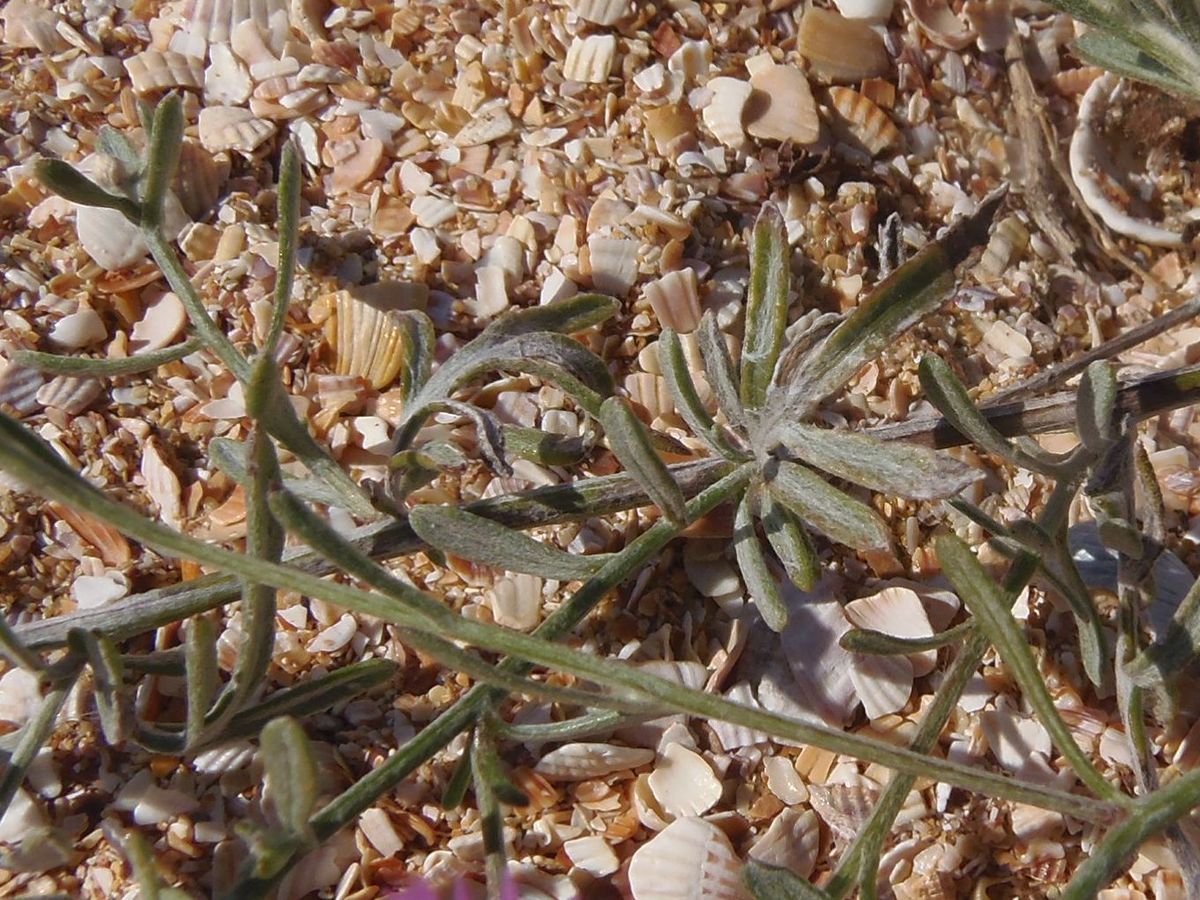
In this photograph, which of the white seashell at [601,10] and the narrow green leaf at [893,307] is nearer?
the narrow green leaf at [893,307]

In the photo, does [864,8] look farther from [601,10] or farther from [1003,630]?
[1003,630]

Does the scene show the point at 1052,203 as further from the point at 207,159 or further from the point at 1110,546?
the point at 207,159

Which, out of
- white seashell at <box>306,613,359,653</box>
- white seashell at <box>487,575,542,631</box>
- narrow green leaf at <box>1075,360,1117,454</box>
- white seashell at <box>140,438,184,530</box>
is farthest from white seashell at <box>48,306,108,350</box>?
narrow green leaf at <box>1075,360,1117,454</box>

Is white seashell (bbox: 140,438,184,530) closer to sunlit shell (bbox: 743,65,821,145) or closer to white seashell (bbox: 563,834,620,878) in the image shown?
white seashell (bbox: 563,834,620,878)

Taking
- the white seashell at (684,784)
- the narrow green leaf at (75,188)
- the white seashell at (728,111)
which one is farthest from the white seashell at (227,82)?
the white seashell at (684,784)

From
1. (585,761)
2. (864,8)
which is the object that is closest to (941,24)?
(864,8)

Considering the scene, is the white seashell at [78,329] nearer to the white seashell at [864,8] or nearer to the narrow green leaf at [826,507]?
the narrow green leaf at [826,507]
